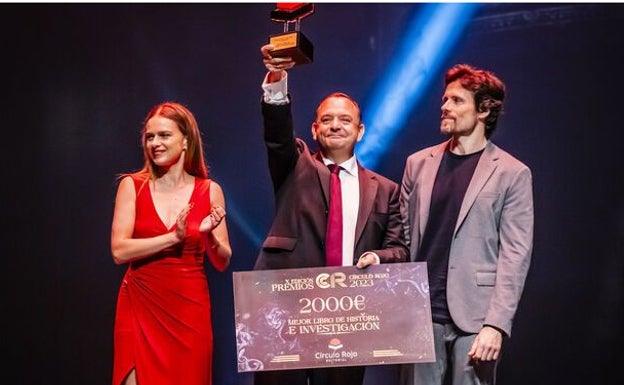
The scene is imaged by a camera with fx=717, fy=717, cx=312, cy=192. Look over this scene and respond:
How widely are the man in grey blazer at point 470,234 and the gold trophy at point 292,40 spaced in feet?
2.08

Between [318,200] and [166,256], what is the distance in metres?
0.61

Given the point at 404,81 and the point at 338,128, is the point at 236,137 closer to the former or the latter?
the point at 404,81

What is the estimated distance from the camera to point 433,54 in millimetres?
3600

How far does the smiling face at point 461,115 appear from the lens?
8.98 feet

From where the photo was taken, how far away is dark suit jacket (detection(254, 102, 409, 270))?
2.58 metres

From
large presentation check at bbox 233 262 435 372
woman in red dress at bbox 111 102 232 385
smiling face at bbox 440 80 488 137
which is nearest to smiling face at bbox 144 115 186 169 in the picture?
woman in red dress at bbox 111 102 232 385

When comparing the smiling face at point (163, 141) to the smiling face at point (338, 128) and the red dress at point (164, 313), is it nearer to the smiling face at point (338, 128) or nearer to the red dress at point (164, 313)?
the red dress at point (164, 313)

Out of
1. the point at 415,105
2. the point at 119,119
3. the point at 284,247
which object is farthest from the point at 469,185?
the point at 119,119

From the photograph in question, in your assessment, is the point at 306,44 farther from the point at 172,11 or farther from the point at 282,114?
the point at 172,11

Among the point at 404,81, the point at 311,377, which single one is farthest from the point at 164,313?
the point at 404,81

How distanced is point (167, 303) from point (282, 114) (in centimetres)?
81

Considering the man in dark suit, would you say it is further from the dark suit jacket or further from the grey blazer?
the grey blazer

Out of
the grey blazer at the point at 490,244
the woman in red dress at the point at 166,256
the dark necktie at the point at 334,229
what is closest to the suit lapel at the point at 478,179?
the grey blazer at the point at 490,244

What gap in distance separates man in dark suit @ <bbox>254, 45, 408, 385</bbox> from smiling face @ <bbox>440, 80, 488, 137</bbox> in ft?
1.05
